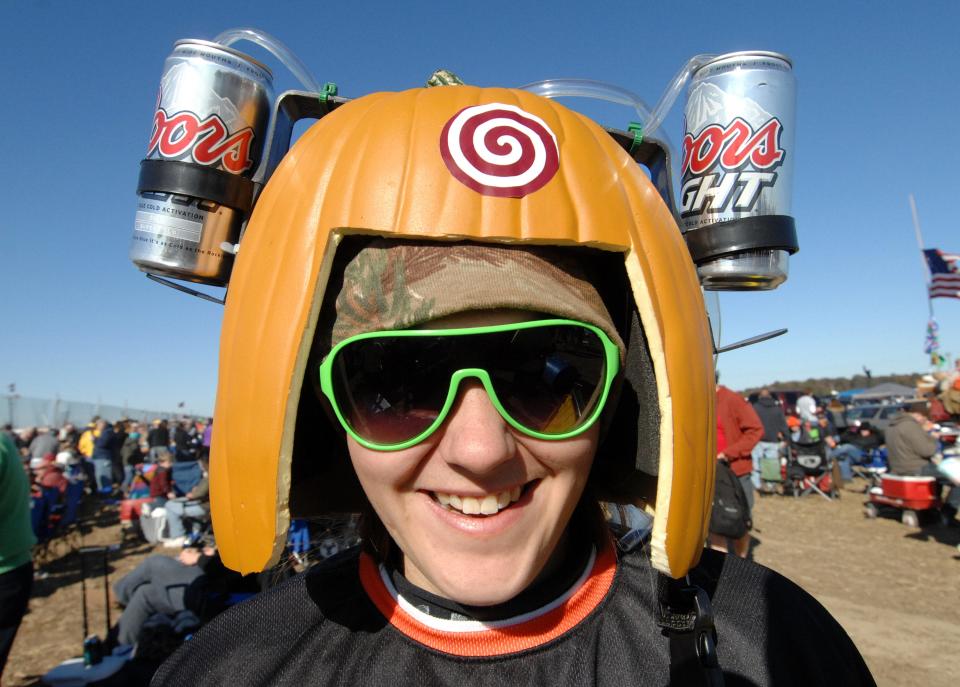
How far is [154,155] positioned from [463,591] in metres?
1.23

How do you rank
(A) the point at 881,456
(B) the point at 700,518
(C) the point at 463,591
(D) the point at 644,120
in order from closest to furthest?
(C) the point at 463,591 → (B) the point at 700,518 → (D) the point at 644,120 → (A) the point at 881,456

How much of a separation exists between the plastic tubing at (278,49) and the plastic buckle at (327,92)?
0.09 m

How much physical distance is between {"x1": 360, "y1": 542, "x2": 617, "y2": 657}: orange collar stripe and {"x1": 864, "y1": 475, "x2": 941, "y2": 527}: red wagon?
32.0ft

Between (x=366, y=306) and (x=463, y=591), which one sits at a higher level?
(x=366, y=306)

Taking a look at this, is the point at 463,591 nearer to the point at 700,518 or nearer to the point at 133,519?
the point at 700,518

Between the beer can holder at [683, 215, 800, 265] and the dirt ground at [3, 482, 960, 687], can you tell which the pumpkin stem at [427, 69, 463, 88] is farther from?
the dirt ground at [3, 482, 960, 687]

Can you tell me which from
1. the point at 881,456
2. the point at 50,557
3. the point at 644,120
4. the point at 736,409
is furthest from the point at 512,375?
the point at 881,456

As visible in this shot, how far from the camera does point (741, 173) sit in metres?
1.46

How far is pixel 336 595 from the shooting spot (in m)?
1.42

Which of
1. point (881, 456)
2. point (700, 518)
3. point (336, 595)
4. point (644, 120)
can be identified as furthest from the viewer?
point (881, 456)

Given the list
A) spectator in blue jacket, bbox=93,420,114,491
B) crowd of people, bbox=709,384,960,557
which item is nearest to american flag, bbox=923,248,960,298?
crowd of people, bbox=709,384,960,557

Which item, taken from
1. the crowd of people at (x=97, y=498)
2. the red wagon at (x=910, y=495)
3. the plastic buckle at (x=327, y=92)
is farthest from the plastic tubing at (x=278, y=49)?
the red wagon at (x=910, y=495)

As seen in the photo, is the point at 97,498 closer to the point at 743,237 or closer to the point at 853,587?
the point at 853,587

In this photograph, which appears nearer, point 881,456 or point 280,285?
point 280,285
